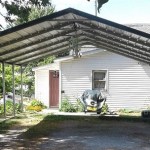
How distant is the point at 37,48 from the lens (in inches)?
672

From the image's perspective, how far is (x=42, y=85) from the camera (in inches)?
1048

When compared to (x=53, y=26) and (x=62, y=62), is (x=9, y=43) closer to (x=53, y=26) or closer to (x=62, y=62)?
(x=53, y=26)

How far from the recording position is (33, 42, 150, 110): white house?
2370 centimetres

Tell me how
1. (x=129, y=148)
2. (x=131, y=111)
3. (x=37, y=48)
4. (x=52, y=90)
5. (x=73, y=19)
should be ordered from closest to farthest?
(x=129, y=148) → (x=73, y=19) → (x=37, y=48) → (x=131, y=111) → (x=52, y=90)

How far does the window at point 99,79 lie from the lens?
23875 mm

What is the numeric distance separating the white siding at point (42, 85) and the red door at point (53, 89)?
0.30 m

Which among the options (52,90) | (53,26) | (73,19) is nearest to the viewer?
(73,19)

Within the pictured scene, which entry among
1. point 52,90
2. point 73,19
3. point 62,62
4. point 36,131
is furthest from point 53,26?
point 52,90

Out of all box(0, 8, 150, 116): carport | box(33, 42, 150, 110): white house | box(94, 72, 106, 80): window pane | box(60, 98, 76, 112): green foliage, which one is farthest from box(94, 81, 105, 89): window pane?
box(0, 8, 150, 116): carport

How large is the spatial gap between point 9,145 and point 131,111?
14.3 m

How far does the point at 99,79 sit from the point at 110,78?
76 cm

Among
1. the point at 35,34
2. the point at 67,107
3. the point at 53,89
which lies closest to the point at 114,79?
the point at 67,107

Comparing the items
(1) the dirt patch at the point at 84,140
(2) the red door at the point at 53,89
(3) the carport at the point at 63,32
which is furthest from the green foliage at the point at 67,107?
(1) the dirt patch at the point at 84,140

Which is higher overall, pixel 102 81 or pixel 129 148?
pixel 102 81
